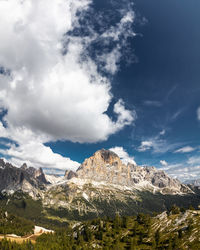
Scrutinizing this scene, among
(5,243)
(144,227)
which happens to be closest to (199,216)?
(144,227)

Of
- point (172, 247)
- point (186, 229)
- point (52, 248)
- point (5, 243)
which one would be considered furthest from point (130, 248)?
point (5, 243)

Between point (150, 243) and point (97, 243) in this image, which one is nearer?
point (150, 243)

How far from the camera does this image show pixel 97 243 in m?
163

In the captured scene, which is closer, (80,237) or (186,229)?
(186,229)

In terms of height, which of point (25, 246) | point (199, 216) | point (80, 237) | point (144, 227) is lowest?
point (25, 246)

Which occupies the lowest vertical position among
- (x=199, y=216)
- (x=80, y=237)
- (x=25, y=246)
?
(x=25, y=246)

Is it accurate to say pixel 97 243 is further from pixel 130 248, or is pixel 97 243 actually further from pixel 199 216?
pixel 199 216

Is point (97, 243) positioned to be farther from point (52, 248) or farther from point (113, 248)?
point (52, 248)

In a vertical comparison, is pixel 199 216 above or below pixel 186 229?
above

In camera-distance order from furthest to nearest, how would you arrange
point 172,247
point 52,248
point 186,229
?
1. point 52,248
2. point 186,229
3. point 172,247

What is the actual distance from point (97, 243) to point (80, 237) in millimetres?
28641

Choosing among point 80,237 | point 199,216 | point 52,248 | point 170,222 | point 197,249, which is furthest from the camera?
point 80,237

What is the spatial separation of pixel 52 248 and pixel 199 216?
13662 cm

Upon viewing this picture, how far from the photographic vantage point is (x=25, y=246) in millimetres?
185375
